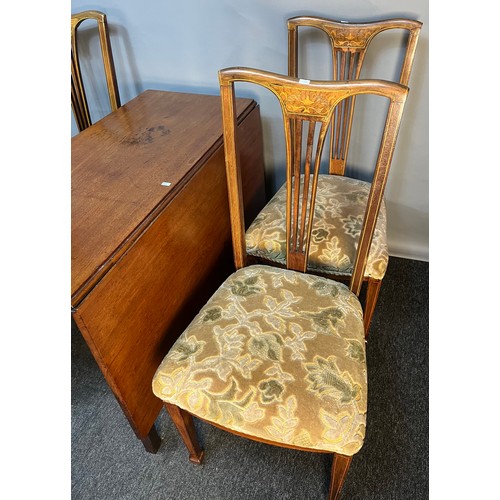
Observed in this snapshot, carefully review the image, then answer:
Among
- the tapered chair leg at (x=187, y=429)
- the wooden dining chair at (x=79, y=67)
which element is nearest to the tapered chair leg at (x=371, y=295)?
the tapered chair leg at (x=187, y=429)

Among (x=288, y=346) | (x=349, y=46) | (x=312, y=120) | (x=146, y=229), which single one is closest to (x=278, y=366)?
Result: (x=288, y=346)

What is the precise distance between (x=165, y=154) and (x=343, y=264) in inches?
21.8

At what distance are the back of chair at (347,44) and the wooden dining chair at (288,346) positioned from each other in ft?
1.17

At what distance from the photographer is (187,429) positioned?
1010 millimetres

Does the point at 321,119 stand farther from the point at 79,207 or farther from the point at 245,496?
the point at 245,496

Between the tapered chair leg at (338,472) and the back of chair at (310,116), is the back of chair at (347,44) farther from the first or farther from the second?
the tapered chair leg at (338,472)

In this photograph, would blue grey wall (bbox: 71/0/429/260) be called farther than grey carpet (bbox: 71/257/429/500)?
Yes

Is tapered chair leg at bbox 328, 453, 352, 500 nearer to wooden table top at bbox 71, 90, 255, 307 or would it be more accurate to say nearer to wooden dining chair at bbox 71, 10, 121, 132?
wooden table top at bbox 71, 90, 255, 307

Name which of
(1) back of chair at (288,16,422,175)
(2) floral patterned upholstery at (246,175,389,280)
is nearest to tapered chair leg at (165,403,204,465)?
(2) floral patterned upholstery at (246,175,389,280)

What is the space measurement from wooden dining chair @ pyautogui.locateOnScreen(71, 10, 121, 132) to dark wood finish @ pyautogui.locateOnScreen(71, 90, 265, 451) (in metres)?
0.11

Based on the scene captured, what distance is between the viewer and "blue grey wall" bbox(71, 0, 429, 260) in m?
1.21

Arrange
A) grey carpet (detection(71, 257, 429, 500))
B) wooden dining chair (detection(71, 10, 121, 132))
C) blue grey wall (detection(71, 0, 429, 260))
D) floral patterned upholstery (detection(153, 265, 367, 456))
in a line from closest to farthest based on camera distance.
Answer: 1. floral patterned upholstery (detection(153, 265, 367, 456))
2. grey carpet (detection(71, 257, 429, 500))
3. blue grey wall (detection(71, 0, 429, 260))
4. wooden dining chair (detection(71, 10, 121, 132))

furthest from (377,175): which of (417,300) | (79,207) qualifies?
(417,300)

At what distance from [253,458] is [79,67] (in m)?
1.32
